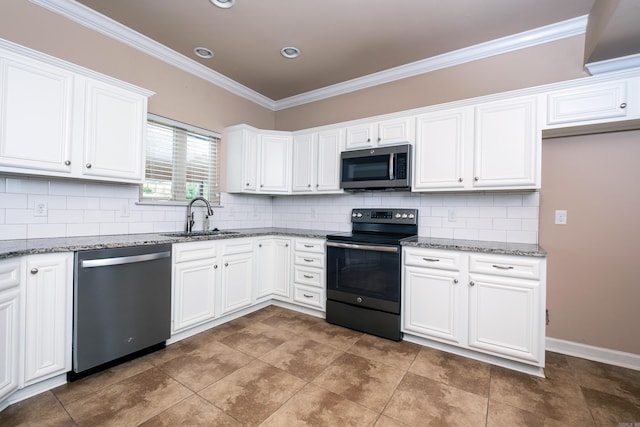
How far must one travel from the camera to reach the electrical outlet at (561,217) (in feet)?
8.20

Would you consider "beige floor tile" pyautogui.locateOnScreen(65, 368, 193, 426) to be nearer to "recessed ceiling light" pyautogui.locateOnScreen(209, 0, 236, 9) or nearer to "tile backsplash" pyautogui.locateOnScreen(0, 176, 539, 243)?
"tile backsplash" pyautogui.locateOnScreen(0, 176, 539, 243)

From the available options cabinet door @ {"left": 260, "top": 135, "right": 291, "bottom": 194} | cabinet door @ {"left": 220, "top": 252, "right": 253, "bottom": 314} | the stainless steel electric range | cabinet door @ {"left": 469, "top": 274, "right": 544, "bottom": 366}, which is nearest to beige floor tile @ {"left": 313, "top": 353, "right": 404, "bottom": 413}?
the stainless steel electric range

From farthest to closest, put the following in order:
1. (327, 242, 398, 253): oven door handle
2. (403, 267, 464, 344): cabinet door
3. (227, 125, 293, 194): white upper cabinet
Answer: (227, 125, 293, 194): white upper cabinet, (327, 242, 398, 253): oven door handle, (403, 267, 464, 344): cabinet door

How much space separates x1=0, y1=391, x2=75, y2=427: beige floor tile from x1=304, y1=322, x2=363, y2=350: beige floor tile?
1.72m

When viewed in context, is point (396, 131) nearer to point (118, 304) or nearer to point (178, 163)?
point (178, 163)

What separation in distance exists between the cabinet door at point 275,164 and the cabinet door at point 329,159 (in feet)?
1.55

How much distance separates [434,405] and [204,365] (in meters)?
1.62

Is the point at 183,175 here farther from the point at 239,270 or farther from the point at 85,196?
the point at 239,270

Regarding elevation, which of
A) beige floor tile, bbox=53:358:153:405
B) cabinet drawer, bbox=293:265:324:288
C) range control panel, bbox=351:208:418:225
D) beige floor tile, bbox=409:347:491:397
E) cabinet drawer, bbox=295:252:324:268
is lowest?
beige floor tile, bbox=409:347:491:397

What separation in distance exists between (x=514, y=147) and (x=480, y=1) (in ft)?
3.79

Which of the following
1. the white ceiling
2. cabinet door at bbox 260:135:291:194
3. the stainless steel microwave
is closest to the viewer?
the white ceiling

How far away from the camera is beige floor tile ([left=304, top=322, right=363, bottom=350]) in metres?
2.58

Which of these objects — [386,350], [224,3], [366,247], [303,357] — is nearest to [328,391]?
[303,357]

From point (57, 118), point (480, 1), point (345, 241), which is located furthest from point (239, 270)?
point (480, 1)
